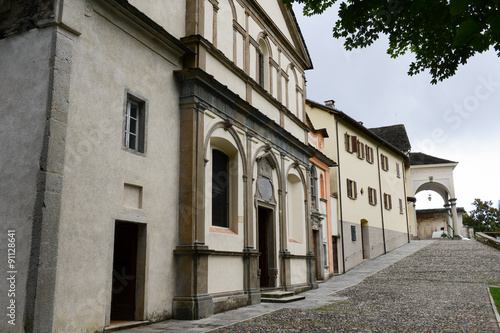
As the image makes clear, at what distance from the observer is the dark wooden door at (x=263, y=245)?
579 inches

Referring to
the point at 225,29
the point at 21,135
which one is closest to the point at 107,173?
the point at 21,135

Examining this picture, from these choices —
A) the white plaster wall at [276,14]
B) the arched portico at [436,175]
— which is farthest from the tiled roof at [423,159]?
the white plaster wall at [276,14]

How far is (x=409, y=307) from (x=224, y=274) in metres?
4.78

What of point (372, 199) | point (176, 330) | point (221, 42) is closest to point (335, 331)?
point (176, 330)

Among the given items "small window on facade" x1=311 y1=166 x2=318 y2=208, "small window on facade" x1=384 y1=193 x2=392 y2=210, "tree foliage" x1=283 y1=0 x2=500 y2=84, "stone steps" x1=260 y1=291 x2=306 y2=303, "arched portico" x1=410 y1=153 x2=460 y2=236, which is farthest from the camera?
"arched portico" x1=410 y1=153 x2=460 y2=236

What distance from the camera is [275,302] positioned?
1287 cm

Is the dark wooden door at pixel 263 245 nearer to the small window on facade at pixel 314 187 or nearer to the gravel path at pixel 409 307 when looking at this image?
the gravel path at pixel 409 307

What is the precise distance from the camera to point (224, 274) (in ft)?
37.2

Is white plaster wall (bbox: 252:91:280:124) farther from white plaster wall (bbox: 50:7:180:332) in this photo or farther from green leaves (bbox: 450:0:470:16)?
green leaves (bbox: 450:0:470:16)

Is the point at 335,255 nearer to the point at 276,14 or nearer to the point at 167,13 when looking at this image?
the point at 276,14

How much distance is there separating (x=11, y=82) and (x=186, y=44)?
15.6 feet

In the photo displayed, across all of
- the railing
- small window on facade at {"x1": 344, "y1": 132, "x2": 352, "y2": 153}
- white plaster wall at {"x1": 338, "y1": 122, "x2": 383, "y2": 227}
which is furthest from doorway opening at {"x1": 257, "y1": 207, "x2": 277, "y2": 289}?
the railing

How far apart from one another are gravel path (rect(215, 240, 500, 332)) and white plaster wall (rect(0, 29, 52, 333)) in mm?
3720

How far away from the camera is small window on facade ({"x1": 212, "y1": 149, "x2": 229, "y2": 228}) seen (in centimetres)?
1197
